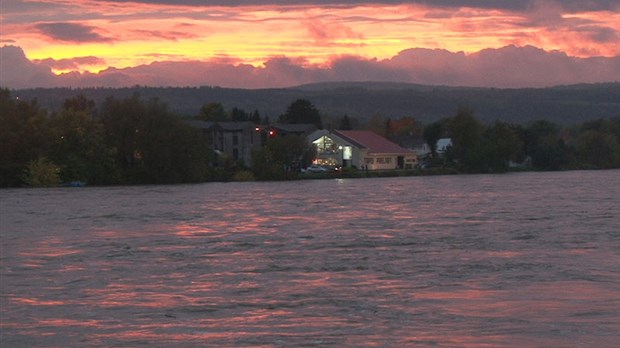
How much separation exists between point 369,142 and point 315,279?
95.7m

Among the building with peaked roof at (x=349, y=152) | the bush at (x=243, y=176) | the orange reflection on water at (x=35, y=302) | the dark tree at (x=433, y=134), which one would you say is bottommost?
the orange reflection on water at (x=35, y=302)

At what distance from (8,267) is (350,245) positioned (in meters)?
9.02

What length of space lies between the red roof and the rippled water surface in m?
72.0

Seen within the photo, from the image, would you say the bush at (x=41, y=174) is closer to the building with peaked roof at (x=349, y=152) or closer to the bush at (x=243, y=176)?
the bush at (x=243, y=176)

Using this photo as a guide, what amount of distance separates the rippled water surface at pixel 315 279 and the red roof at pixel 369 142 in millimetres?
72030

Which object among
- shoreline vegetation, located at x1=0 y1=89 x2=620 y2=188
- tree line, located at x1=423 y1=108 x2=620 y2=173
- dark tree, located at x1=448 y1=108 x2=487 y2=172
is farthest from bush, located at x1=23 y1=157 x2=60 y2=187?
dark tree, located at x1=448 y1=108 x2=487 y2=172

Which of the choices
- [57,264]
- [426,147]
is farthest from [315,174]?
[57,264]

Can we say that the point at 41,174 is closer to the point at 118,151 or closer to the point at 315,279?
the point at 118,151

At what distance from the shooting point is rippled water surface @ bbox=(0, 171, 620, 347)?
15938 millimetres

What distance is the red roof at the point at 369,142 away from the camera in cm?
11356

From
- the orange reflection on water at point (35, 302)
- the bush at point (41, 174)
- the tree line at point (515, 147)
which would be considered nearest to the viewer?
the orange reflection on water at point (35, 302)

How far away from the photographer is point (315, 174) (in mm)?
96438

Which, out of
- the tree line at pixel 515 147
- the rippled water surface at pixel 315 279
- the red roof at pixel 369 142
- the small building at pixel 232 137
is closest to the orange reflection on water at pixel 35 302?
the rippled water surface at pixel 315 279

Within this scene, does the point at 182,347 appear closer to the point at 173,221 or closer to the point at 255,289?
the point at 255,289
